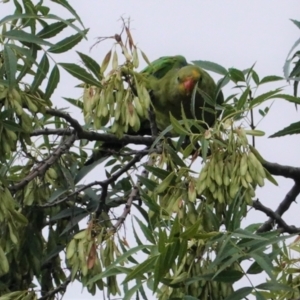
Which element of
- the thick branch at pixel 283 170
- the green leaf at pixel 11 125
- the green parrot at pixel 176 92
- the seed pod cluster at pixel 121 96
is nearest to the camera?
the green leaf at pixel 11 125

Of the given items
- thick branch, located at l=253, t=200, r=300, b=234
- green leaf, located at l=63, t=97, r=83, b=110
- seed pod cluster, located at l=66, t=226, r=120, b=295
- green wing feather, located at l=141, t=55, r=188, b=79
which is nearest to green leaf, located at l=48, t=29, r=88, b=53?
seed pod cluster, located at l=66, t=226, r=120, b=295

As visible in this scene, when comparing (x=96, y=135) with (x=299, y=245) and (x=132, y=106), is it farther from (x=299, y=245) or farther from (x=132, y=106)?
(x=299, y=245)

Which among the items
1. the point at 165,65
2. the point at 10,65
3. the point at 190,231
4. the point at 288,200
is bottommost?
the point at 190,231

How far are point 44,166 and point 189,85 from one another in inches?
72.1

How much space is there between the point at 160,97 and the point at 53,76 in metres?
1.99

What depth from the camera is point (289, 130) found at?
2.14 m

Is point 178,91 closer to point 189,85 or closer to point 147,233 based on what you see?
point 189,85

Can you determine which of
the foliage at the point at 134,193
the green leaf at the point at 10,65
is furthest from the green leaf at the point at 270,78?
the green leaf at the point at 10,65

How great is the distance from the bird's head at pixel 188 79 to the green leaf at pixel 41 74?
1947mm

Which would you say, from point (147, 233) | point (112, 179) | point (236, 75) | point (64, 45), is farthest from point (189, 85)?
point (147, 233)

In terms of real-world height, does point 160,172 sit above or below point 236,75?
below

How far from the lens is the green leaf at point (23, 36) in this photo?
184 cm

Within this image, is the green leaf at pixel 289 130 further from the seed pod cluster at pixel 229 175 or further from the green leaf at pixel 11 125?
the green leaf at pixel 11 125

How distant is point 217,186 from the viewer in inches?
72.1
